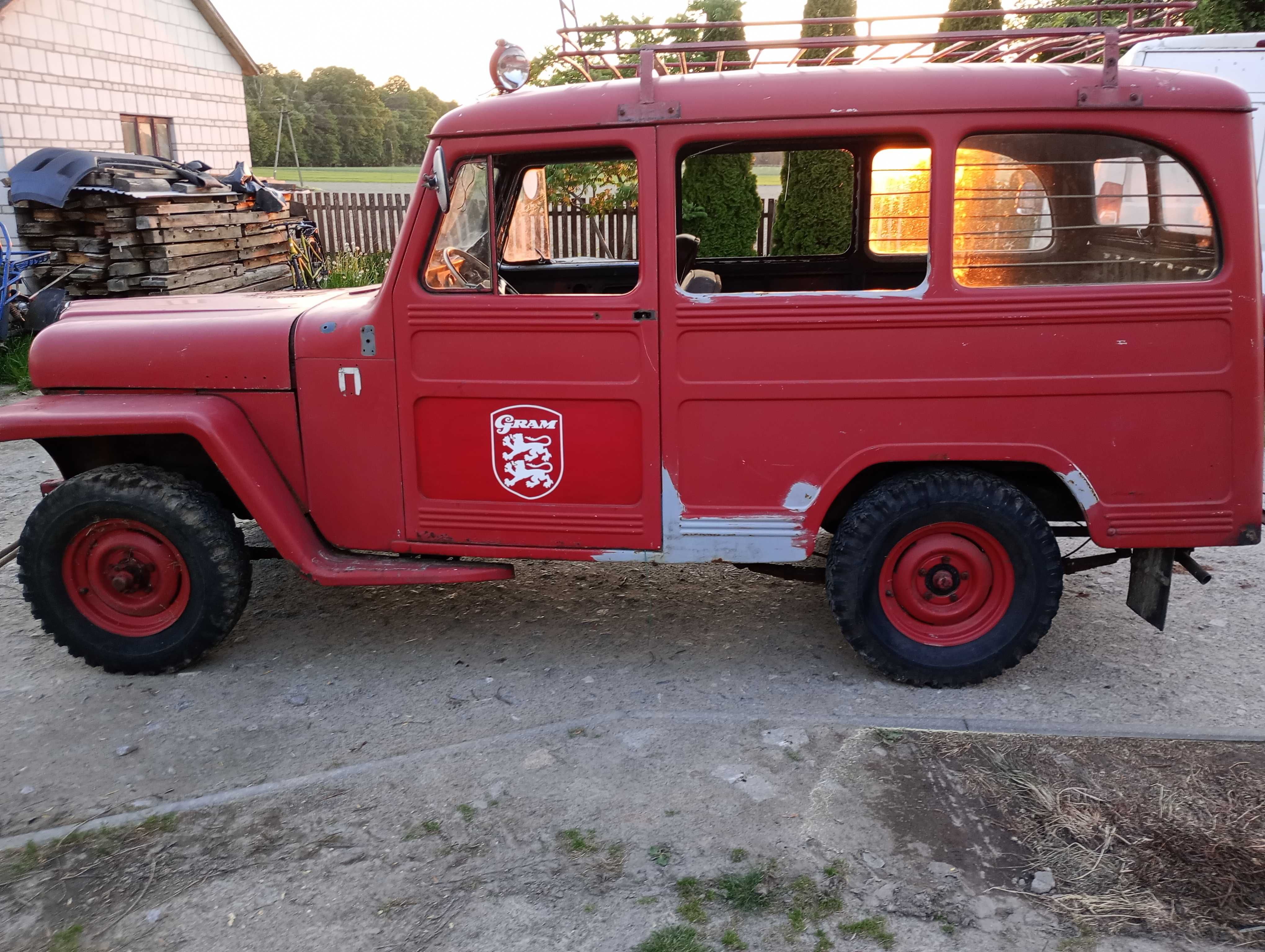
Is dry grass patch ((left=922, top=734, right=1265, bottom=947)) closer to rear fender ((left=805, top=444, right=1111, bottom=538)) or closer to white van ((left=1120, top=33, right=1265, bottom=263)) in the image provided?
rear fender ((left=805, top=444, right=1111, bottom=538))

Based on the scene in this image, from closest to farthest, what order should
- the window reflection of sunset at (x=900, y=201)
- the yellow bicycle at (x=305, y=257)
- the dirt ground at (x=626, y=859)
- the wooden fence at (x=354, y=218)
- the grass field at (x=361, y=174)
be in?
1. the dirt ground at (x=626, y=859)
2. the window reflection of sunset at (x=900, y=201)
3. the yellow bicycle at (x=305, y=257)
4. the wooden fence at (x=354, y=218)
5. the grass field at (x=361, y=174)

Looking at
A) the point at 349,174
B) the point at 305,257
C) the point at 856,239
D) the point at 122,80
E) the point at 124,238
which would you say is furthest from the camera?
the point at 349,174

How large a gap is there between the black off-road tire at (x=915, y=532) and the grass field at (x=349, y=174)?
3998cm

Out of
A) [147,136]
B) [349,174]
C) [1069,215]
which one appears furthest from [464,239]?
[349,174]

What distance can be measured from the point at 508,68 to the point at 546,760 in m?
2.56

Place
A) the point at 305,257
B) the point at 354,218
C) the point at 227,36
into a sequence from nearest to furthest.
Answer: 1. the point at 305,257
2. the point at 354,218
3. the point at 227,36

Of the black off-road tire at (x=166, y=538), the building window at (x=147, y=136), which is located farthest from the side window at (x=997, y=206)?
the building window at (x=147, y=136)

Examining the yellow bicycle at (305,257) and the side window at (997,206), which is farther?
the yellow bicycle at (305,257)

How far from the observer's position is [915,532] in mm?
3709

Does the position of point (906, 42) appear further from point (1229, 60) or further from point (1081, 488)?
point (1229, 60)

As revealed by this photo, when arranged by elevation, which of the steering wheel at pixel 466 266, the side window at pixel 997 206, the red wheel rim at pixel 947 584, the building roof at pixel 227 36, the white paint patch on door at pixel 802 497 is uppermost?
the building roof at pixel 227 36

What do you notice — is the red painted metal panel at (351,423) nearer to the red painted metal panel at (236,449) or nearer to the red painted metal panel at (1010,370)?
the red painted metal panel at (236,449)

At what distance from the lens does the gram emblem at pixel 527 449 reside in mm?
3721

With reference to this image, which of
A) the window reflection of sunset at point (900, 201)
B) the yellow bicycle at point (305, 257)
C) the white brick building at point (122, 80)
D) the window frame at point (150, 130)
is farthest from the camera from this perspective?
the window frame at point (150, 130)
